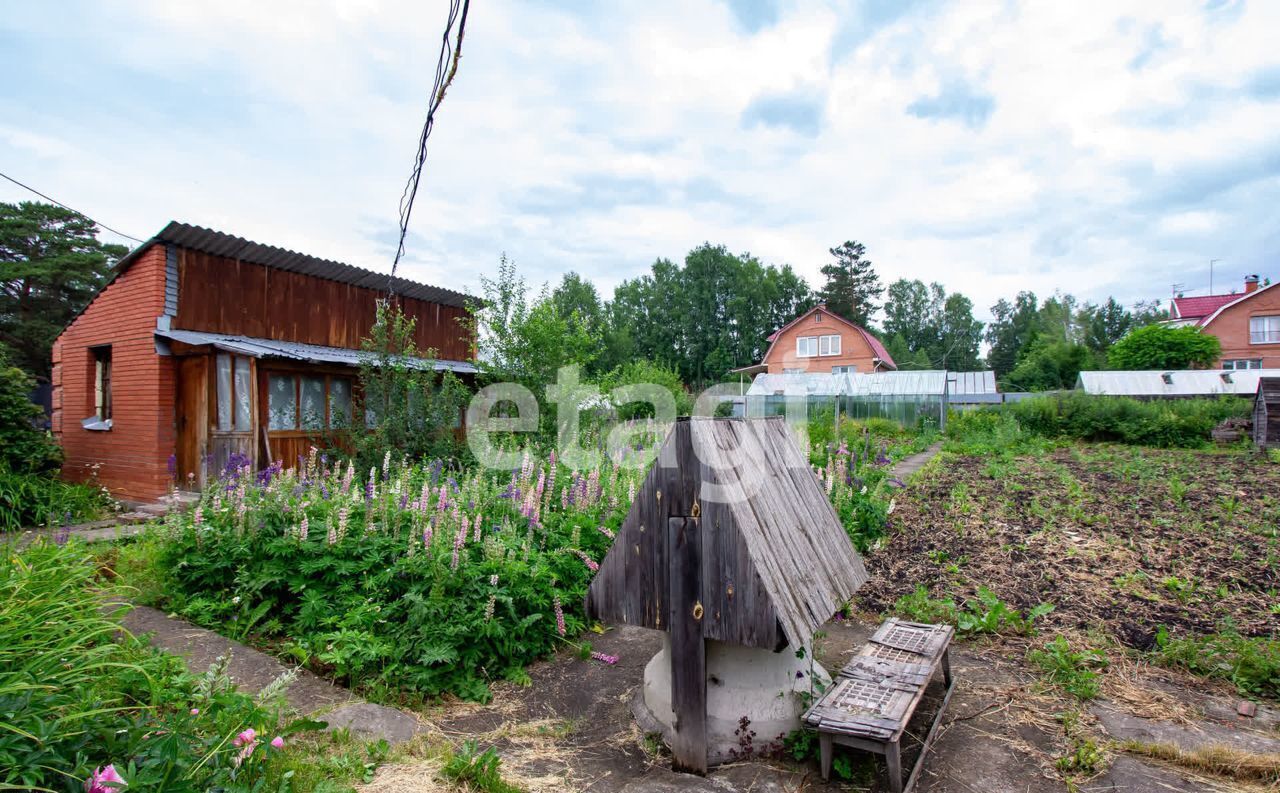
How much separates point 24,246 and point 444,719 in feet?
103

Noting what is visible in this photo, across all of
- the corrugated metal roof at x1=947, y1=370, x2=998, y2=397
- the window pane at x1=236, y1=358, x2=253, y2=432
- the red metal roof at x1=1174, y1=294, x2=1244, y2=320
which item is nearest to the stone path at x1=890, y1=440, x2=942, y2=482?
the corrugated metal roof at x1=947, y1=370, x2=998, y2=397

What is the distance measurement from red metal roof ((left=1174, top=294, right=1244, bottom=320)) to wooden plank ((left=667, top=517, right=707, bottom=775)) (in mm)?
49975

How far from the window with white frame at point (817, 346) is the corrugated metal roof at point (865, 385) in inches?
489

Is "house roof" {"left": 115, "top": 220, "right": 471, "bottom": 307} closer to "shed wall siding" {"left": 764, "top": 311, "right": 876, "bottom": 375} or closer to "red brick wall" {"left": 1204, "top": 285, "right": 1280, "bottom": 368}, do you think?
"shed wall siding" {"left": 764, "top": 311, "right": 876, "bottom": 375}

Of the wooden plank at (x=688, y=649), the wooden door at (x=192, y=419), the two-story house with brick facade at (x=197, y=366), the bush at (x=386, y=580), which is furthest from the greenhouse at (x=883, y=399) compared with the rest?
the wooden plank at (x=688, y=649)

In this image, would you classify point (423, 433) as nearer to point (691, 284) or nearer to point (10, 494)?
point (10, 494)

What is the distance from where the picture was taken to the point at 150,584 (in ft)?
15.9

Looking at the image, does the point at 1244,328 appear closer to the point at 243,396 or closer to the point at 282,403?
the point at 282,403

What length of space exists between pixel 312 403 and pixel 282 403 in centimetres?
56

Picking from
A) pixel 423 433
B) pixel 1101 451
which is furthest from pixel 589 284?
pixel 423 433

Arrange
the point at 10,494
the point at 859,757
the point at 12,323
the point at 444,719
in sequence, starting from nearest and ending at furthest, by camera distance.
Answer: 1. the point at 859,757
2. the point at 444,719
3. the point at 10,494
4. the point at 12,323

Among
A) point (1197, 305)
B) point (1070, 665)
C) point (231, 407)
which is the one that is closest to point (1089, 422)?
point (1070, 665)

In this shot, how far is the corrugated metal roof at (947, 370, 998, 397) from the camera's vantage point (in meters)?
24.8

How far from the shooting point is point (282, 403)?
1064 cm
